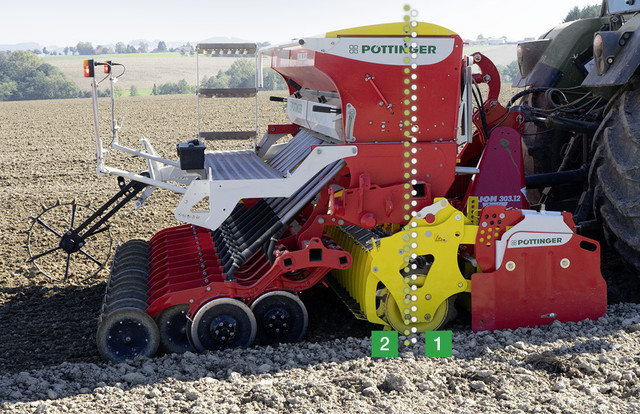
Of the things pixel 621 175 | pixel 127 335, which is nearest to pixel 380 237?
pixel 621 175

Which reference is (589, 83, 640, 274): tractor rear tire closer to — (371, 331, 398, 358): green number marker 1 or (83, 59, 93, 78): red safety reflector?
(371, 331, 398, 358): green number marker 1

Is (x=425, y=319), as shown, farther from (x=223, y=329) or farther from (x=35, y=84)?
(x=35, y=84)

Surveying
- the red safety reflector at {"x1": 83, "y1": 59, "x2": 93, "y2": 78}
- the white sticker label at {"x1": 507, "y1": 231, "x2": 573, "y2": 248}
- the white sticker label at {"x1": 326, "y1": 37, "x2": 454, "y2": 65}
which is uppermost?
the white sticker label at {"x1": 326, "y1": 37, "x2": 454, "y2": 65}

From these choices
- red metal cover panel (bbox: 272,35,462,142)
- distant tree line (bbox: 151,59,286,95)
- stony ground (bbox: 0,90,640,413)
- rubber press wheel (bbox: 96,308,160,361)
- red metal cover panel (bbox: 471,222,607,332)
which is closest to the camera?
stony ground (bbox: 0,90,640,413)

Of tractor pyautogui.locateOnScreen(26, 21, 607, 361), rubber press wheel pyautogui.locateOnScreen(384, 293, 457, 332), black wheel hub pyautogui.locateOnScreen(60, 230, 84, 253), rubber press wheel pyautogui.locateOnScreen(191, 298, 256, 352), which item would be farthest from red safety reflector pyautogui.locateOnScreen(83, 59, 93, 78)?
rubber press wheel pyautogui.locateOnScreen(384, 293, 457, 332)

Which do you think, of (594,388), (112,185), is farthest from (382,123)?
(112,185)

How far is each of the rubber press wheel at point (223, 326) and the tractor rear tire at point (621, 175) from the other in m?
2.29

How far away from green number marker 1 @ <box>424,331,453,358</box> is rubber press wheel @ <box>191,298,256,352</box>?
0.99 m

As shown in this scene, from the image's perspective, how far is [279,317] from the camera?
413 centimetres

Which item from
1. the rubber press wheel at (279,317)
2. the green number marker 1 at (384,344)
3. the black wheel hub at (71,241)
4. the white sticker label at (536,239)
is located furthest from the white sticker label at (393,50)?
the black wheel hub at (71,241)

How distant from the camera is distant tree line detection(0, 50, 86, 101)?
38.6 m

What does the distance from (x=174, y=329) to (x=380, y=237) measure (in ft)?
4.49

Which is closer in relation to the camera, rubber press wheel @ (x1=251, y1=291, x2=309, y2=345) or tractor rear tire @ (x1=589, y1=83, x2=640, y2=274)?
rubber press wheel @ (x1=251, y1=291, x2=309, y2=345)

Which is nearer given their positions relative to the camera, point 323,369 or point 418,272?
point 323,369
